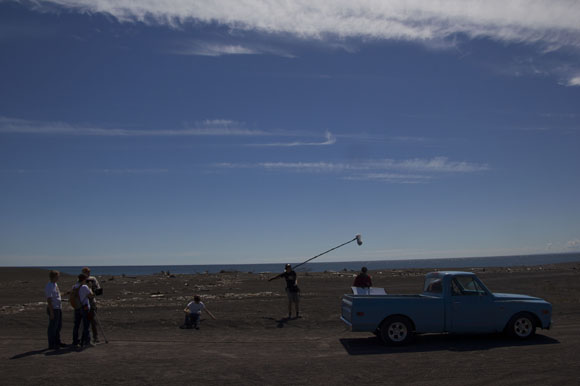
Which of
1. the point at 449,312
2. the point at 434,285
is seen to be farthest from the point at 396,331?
the point at 434,285

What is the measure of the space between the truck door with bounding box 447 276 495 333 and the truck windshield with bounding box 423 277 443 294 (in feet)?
0.96

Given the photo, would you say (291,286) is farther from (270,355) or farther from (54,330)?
(54,330)

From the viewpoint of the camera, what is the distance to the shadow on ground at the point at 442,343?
1185 cm

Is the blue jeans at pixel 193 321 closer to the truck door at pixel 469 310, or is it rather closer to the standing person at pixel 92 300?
the standing person at pixel 92 300

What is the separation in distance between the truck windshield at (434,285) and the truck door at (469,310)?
29 cm

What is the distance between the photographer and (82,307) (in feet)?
41.2

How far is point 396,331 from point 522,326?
3.20 meters

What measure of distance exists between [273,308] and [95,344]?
28.2 feet

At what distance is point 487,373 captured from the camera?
9.38 m

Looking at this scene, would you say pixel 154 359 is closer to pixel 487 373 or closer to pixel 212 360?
pixel 212 360

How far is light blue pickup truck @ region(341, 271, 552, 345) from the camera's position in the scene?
12.4 meters

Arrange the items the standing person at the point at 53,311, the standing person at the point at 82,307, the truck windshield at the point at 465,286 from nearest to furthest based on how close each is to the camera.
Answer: the standing person at the point at 53,311, the standing person at the point at 82,307, the truck windshield at the point at 465,286

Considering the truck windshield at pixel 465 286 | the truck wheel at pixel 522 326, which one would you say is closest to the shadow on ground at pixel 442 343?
the truck wheel at pixel 522 326

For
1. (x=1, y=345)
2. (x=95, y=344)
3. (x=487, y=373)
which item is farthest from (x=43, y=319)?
(x=487, y=373)
